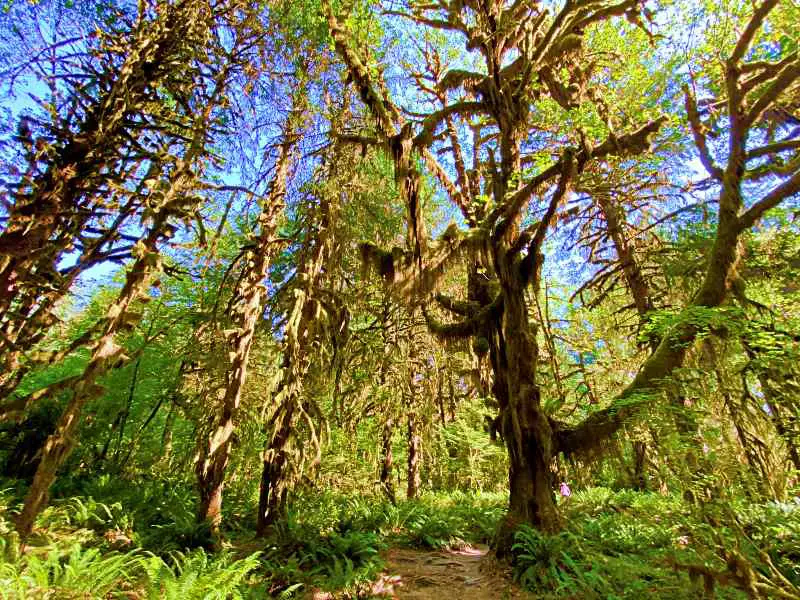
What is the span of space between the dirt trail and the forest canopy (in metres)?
0.12

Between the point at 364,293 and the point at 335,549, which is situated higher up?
the point at 364,293

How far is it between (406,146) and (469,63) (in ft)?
18.6

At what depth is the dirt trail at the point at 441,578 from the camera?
15.2 feet

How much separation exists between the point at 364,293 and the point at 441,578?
451 cm

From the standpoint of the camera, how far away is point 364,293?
6914 millimetres

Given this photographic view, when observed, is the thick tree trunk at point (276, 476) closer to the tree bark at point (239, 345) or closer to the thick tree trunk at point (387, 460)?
the tree bark at point (239, 345)

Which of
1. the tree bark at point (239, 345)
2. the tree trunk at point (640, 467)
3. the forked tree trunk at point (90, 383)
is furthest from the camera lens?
the tree trunk at point (640, 467)

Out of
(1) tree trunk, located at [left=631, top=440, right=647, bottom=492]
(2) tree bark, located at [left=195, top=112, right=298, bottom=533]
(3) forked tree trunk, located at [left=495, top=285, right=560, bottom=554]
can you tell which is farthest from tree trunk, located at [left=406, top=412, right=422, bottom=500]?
(1) tree trunk, located at [left=631, top=440, right=647, bottom=492]

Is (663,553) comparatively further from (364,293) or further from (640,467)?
(640,467)

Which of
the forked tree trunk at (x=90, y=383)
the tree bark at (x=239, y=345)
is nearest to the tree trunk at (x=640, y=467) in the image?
the tree bark at (x=239, y=345)

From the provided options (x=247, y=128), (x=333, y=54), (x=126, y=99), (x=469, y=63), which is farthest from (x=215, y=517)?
(x=469, y=63)

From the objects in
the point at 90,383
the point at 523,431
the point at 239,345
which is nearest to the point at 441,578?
the point at 523,431

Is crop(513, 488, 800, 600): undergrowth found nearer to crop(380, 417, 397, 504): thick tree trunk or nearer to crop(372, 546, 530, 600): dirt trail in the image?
crop(372, 546, 530, 600): dirt trail

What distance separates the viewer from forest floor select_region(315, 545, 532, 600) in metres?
4.62
